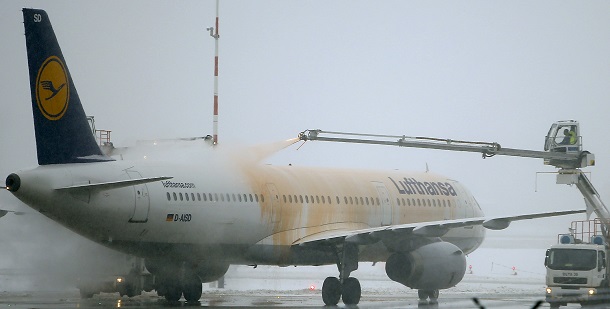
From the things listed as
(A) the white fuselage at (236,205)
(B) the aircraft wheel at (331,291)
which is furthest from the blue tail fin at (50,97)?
(B) the aircraft wheel at (331,291)

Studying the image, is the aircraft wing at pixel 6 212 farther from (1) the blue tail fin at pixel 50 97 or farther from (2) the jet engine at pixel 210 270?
(2) the jet engine at pixel 210 270

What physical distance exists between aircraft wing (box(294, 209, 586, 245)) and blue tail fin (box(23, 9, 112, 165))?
28.4 ft

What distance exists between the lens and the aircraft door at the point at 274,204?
3005 cm

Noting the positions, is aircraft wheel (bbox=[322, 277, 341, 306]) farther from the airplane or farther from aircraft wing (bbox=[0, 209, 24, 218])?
aircraft wing (bbox=[0, 209, 24, 218])

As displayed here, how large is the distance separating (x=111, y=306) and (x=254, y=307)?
160 inches

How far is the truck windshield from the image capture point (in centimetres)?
3039

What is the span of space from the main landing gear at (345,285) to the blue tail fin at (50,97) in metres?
9.10

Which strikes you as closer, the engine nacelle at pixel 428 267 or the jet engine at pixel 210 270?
the engine nacelle at pixel 428 267

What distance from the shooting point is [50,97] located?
24406 millimetres

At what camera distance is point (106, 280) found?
3114 cm

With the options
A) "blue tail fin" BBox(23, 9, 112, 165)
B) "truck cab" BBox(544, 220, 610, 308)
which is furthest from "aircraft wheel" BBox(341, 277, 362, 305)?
"blue tail fin" BBox(23, 9, 112, 165)

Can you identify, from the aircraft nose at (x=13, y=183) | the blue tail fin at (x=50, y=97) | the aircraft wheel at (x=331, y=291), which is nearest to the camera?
the aircraft nose at (x=13, y=183)

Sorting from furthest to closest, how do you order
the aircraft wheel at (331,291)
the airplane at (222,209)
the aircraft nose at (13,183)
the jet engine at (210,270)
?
1. the jet engine at (210,270)
2. the aircraft wheel at (331,291)
3. the airplane at (222,209)
4. the aircraft nose at (13,183)

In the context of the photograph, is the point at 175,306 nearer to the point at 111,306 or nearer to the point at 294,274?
the point at 111,306
